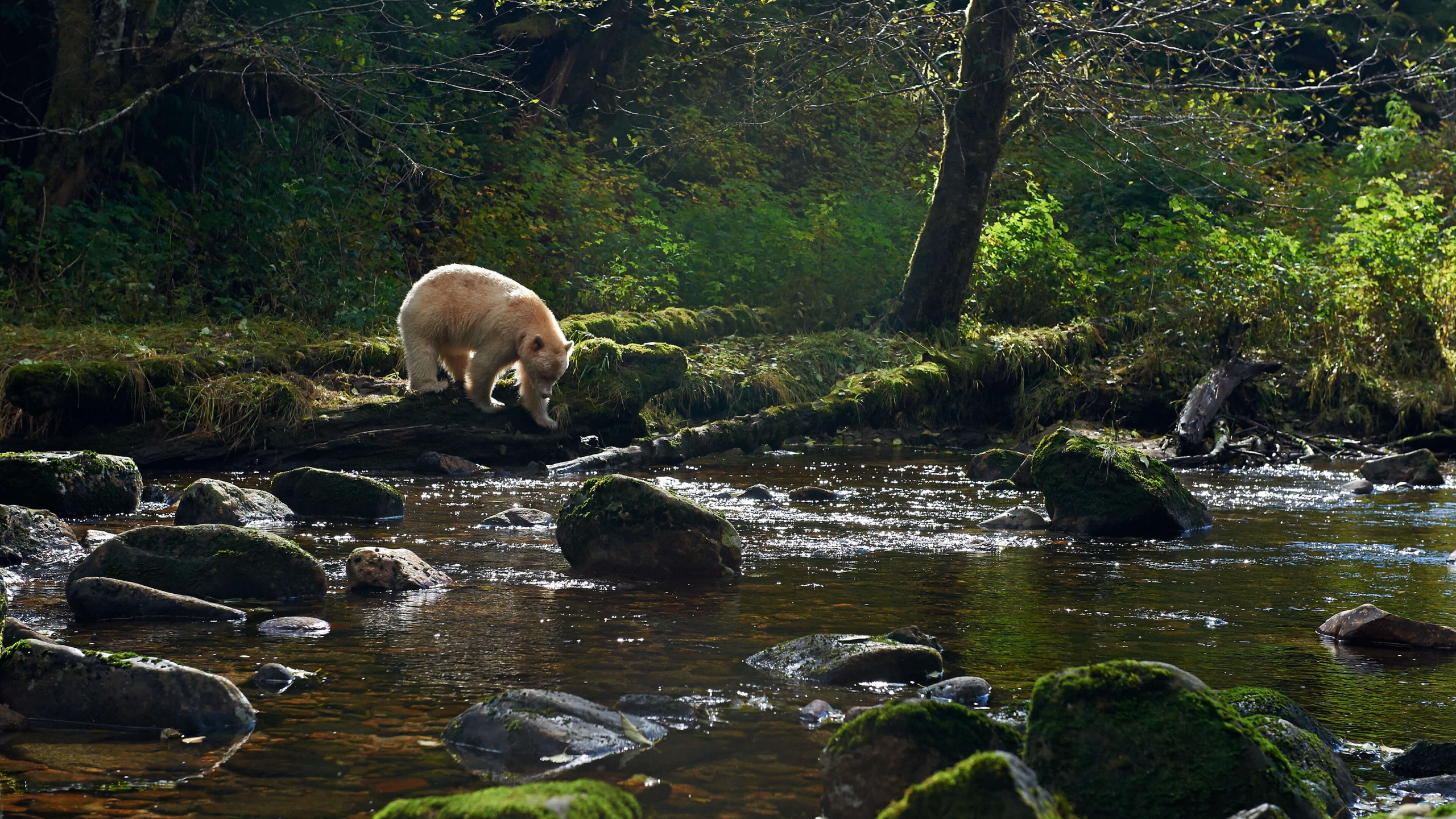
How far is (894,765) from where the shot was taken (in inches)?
119

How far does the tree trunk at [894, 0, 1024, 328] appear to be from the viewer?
14938 millimetres

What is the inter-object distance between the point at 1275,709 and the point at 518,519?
202 inches

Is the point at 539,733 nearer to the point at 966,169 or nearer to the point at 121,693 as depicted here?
the point at 121,693

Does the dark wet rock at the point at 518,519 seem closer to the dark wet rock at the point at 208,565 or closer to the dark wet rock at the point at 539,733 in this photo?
the dark wet rock at the point at 208,565

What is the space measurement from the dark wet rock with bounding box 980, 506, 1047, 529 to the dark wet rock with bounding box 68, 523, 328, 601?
4.32m

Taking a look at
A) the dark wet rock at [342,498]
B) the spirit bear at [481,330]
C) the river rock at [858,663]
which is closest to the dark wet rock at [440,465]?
the spirit bear at [481,330]

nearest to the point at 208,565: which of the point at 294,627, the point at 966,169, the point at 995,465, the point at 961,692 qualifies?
the point at 294,627

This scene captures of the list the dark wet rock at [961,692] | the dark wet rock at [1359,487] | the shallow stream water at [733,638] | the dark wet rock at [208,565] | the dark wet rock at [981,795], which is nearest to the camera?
the dark wet rock at [981,795]

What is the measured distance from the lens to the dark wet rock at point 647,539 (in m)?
6.23

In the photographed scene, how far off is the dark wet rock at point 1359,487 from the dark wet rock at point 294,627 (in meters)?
8.26

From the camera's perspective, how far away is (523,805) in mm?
2480

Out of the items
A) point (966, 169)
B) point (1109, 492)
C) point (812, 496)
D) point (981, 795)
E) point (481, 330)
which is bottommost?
point (812, 496)

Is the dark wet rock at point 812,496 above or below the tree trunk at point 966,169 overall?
below

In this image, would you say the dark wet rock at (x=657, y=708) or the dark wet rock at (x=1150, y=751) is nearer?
the dark wet rock at (x=1150, y=751)
